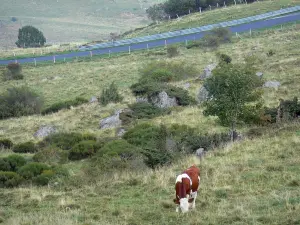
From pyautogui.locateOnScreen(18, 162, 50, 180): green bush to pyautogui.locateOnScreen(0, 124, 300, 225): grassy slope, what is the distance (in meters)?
2.08

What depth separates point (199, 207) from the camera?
448 inches

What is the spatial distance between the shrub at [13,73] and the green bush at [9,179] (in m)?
42.8

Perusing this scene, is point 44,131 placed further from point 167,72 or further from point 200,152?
point 167,72

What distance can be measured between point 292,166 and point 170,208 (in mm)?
4472

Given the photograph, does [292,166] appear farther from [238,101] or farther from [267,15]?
[267,15]

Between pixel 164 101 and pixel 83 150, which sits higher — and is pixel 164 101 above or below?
above

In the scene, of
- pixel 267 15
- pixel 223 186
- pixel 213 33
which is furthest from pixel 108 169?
pixel 267 15

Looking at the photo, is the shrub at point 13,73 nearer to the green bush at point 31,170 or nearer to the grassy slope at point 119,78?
the grassy slope at point 119,78

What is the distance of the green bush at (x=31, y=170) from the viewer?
18391 millimetres

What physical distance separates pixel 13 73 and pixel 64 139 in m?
37.1

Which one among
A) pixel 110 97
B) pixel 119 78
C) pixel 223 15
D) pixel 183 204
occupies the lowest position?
pixel 119 78

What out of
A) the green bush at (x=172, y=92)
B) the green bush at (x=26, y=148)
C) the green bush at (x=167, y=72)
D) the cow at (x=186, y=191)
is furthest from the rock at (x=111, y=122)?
the cow at (x=186, y=191)

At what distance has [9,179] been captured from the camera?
17.9m

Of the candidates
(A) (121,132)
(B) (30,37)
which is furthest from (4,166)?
(B) (30,37)
